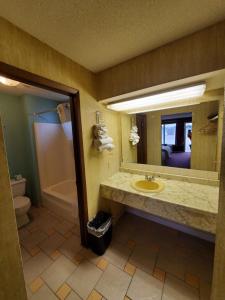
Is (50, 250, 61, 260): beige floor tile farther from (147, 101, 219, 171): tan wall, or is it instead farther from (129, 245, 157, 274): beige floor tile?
(147, 101, 219, 171): tan wall

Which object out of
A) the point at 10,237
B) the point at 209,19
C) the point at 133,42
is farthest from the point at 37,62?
the point at 209,19

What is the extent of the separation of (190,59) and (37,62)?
1313 mm

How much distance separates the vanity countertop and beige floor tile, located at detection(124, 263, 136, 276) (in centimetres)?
66

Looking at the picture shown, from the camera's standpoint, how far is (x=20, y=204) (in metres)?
2.12

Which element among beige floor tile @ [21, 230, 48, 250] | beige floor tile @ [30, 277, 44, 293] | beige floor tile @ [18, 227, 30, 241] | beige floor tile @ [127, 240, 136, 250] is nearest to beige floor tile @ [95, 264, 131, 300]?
beige floor tile @ [127, 240, 136, 250]

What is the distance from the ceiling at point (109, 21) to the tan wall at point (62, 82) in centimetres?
9

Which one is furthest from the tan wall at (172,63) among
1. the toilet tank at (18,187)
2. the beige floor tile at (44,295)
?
the toilet tank at (18,187)

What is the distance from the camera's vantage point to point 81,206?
1.65m

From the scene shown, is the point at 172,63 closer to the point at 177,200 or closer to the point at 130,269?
the point at 177,200

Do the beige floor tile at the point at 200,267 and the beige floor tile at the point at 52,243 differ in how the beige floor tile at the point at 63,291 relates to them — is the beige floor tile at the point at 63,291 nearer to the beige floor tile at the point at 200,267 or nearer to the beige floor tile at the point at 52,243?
the beige floor tile at the point at 52,243

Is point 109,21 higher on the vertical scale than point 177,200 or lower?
higher

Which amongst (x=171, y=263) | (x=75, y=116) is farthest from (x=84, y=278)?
(x=75, y=116)

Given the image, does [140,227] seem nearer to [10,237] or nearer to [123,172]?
[123,172]

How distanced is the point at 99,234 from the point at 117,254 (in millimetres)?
370
